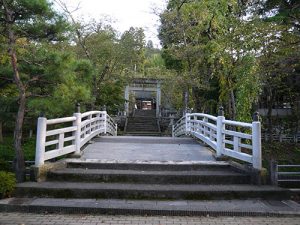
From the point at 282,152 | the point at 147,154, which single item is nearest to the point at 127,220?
the point at 147,154

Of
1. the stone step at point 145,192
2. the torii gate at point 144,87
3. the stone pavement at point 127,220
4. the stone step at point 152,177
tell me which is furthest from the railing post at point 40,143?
the torii gate at point 144,87

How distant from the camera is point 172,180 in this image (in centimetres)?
639

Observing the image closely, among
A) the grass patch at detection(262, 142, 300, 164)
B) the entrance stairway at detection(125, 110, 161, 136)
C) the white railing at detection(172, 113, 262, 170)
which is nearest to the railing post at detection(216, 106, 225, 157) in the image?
the white railing at detection(172, 113, 262, 170)

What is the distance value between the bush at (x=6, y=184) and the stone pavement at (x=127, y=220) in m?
0.59

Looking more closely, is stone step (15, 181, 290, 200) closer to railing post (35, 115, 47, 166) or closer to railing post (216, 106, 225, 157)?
railing post (35, 115, 47, 166)

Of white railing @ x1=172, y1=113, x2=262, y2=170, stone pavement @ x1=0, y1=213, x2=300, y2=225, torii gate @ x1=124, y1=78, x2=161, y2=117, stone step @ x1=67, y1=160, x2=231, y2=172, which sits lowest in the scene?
stone pavement @ x1=0, y1=213, x2=300, y2=225

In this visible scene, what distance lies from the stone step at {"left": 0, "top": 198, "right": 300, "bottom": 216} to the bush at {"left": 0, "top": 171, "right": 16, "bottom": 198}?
0.15 m

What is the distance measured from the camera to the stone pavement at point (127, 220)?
4.77m

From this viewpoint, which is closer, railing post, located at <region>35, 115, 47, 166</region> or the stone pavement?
the stone pavement

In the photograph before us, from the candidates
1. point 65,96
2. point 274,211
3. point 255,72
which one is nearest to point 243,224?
point 274,211

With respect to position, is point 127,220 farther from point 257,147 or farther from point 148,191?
point 257,147

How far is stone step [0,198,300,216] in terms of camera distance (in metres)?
5.14

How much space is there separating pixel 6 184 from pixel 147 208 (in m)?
2.40

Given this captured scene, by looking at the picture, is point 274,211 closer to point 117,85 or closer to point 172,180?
point 172,180
